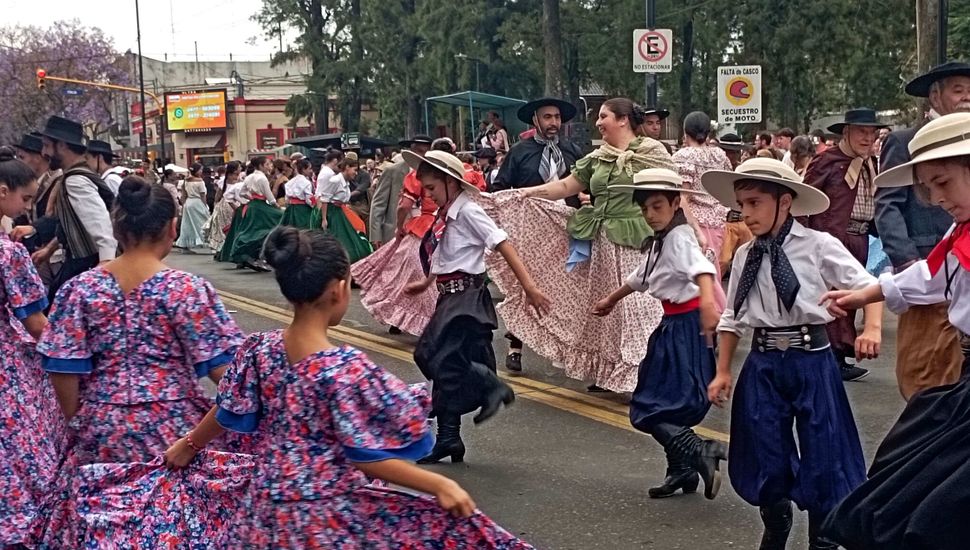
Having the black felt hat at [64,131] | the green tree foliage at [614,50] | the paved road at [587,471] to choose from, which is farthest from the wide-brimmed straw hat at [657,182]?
the green tree foliage at [614,50]

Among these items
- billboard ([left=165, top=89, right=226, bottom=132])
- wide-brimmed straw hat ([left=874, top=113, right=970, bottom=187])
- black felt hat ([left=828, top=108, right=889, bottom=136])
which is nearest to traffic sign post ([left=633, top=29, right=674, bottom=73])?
black felt hat ([left=828, top=108, right=889, bottom=136])

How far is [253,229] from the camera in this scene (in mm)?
17844

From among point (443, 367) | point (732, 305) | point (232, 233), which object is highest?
point (732, 305)

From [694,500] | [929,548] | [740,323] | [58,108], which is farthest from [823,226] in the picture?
[58,108]

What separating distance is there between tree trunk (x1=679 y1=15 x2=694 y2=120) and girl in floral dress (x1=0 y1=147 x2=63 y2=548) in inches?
1336

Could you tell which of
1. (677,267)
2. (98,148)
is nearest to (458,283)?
(677,267)

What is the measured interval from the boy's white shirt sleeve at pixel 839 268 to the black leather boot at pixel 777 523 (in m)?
0.85

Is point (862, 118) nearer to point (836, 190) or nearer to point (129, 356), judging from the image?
point (836, 190)

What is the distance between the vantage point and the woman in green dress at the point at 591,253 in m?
7.33

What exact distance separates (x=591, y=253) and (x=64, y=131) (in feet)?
11.4

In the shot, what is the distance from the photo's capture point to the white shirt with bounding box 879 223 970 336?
3488 mm

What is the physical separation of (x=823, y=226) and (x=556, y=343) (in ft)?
6.62

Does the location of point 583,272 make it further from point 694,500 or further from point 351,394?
point 351,394

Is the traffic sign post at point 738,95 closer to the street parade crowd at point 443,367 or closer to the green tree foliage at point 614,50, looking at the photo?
the street parade crowd at point 443,367
